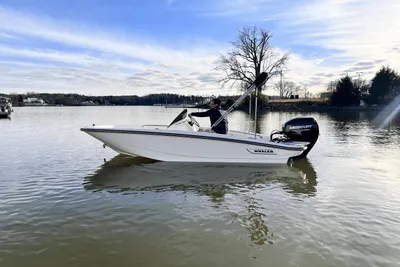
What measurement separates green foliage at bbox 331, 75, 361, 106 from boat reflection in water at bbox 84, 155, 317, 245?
5016 centimetres

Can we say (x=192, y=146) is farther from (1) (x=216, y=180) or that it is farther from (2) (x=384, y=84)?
(2) (x=384, y=84)

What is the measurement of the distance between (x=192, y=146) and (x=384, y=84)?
5521 centimetres

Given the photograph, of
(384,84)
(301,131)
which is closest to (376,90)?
(384,84)

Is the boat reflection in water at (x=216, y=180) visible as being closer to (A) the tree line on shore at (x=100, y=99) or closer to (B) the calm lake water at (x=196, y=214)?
(B) the calm lake water at (x=196, y=214)

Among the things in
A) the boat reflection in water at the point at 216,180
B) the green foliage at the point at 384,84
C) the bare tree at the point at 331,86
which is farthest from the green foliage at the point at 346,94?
the boat reflection in water at the point at 216,180

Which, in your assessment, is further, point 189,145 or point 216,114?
point 216,114

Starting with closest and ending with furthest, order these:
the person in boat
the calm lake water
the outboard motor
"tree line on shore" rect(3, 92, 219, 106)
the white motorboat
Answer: the calm lake water
the white motorboat
the person in boat
the outboard motor
"tree line on shore" rect(3, 92, 219, 106)

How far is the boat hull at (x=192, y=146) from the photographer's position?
Result: 8.91 meters

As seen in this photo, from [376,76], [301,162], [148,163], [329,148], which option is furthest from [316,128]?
[376,76]

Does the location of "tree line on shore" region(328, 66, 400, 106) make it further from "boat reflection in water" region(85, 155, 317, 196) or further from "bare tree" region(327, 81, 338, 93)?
"boat reflection in water" region(85, 155, 317, 196)

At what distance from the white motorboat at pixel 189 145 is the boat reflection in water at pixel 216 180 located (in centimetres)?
24

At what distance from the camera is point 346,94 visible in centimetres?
5459

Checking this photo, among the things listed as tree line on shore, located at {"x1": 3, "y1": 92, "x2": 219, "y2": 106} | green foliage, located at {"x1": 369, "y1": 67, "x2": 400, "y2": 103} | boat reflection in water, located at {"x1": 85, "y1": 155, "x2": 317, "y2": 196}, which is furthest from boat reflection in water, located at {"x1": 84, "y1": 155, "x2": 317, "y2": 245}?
tree line on shore, located at {"x1": 3, "y1": 92, "x2": 219, "y2": 106}

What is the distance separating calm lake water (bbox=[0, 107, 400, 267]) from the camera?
3.94 m
